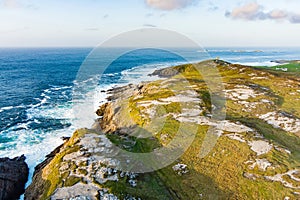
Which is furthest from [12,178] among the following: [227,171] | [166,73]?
[166,73]

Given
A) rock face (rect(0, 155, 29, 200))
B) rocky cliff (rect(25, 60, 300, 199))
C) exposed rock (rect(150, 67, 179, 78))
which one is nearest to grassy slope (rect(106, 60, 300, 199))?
rocky cliff (rect(25, 60, 300, 199))

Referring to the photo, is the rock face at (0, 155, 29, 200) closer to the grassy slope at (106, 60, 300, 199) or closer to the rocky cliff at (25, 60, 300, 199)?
the rocky cliff at (25, 60, 300, 199)

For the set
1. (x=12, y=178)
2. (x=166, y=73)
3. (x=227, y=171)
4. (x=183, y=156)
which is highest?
(x=183, y=156)

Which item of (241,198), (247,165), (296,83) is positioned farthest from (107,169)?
(296,83)

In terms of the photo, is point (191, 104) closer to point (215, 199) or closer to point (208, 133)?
point (208, 133)

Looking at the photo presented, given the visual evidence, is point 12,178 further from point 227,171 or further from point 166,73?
point 166,73

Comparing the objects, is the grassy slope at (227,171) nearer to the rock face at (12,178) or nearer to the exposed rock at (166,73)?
the rock face at (12,178)
